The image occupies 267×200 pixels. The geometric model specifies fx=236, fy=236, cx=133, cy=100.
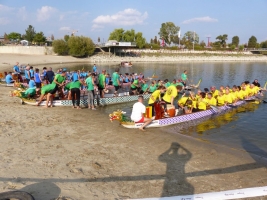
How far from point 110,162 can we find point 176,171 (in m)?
1.88

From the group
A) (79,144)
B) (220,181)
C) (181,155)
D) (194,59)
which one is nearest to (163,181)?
(220,181)

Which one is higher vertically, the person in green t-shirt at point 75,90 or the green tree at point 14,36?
the green tree at point 14,36

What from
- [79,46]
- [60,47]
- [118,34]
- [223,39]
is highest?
[223,39]

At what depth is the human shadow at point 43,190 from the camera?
4930 millimetres

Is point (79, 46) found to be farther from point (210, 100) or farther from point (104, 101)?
point (210, 100)

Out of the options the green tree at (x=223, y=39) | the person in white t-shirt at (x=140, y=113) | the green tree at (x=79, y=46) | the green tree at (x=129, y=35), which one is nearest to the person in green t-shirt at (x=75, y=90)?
the person in white t-shirt at (x=140, y=113)

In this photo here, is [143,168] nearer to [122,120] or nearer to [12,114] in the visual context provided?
[122,120]

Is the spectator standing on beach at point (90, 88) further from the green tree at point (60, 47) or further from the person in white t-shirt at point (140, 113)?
the green tree at point (60, 47)

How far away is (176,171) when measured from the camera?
6.46 meters

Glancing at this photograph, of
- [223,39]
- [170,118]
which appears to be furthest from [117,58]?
[223,39]

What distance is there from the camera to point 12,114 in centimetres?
1112

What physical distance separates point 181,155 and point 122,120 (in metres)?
3.36

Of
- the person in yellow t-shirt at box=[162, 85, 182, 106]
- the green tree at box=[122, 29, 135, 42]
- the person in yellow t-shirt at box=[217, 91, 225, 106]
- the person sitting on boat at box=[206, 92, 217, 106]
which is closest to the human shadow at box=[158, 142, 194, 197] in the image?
the person in yellow t-shirt at box=[162, 85, 182, 106]

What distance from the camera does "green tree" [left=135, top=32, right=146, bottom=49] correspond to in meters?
90.8
